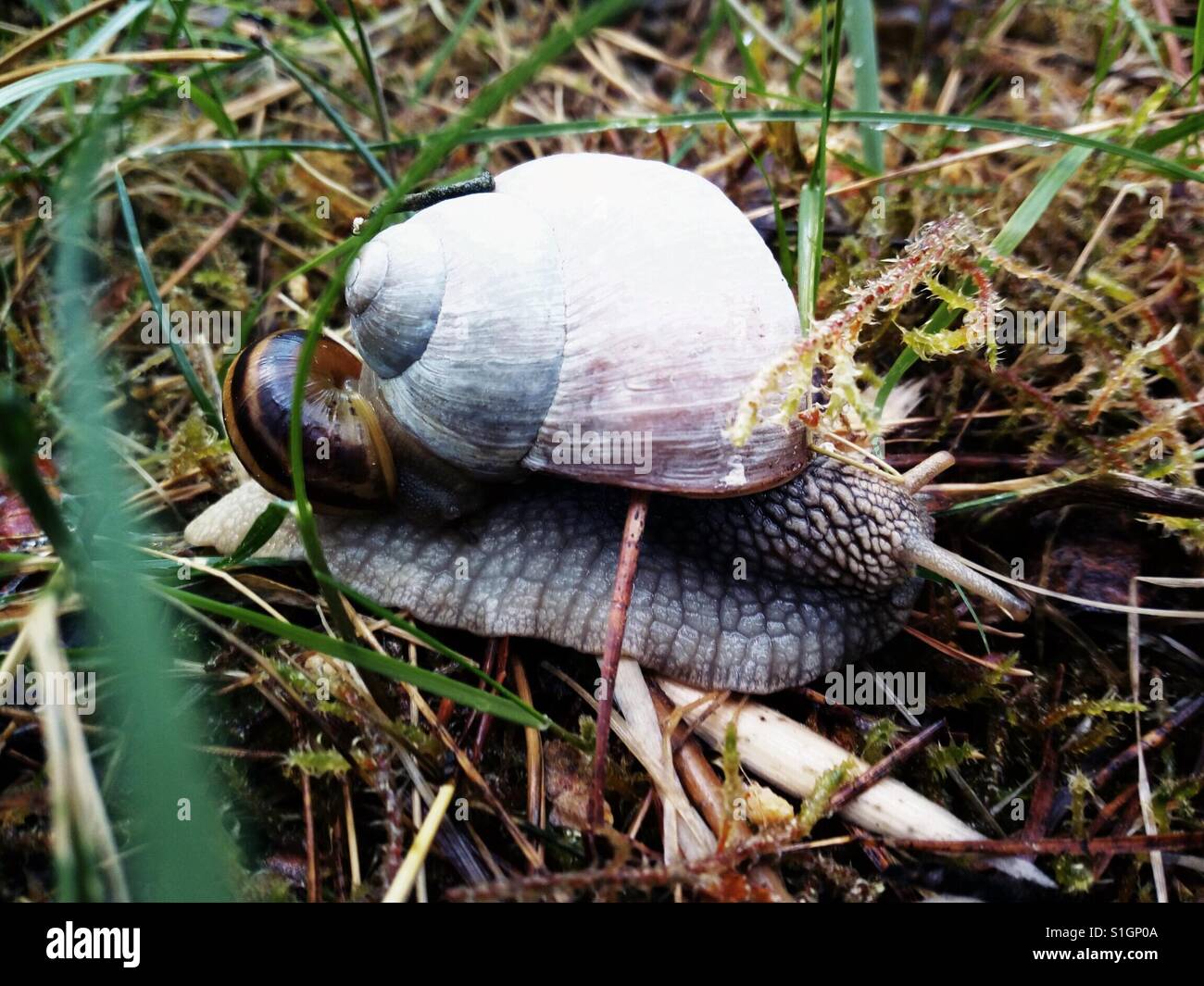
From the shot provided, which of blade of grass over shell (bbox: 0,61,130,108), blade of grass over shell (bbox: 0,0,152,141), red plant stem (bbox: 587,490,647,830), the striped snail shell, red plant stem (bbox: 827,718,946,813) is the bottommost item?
red plant stem (bbox: 827,718,946,813)

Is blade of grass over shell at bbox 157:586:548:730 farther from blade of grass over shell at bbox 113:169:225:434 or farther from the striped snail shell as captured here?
blade of grass over shell at bbox 113:169:225:434

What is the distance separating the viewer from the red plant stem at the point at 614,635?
182 cm

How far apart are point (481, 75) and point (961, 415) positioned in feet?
8.76

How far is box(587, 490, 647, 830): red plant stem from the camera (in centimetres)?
182

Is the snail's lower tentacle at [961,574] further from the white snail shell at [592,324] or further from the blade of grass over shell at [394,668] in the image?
the blade of grass over shell at [394,668]

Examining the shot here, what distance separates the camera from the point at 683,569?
2.29m

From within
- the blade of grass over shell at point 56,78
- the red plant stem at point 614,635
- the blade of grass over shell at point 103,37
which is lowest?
the red plant stem at point 614,635

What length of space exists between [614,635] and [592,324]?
77 centimetres

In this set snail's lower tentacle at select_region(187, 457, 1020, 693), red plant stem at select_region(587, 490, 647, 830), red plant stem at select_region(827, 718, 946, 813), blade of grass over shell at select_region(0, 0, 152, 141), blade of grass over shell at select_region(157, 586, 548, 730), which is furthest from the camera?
blade of grass over shell at select_region(0, 0, 152, 141)

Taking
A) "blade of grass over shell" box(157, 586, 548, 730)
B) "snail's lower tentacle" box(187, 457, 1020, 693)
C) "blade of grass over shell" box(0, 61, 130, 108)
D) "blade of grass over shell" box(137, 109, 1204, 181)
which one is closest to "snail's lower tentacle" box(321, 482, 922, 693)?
"snail's lower tentacle" box(187, 457, 1020, 693)

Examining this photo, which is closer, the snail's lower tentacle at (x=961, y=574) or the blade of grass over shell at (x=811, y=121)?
the snail's lower tentacle at (x=961, y=574)

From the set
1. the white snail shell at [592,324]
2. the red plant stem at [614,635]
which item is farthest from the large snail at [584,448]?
the red plant stem at [614,635]
